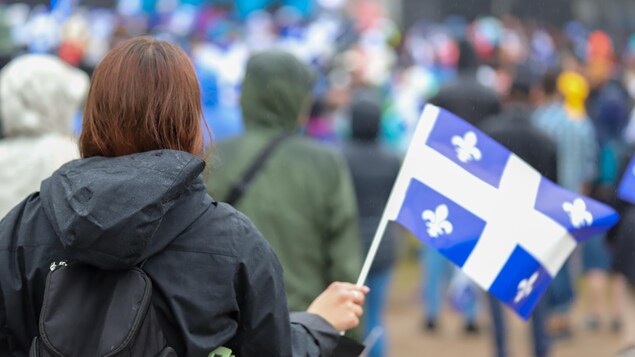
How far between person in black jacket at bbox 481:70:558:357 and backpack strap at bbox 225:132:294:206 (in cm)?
312

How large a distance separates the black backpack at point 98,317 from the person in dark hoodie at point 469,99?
5907 millimetres

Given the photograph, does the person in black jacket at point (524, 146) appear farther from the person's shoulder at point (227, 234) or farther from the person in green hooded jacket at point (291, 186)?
the person's shoulder at point (227, 234)

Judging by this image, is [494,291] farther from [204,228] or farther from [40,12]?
[40,12]

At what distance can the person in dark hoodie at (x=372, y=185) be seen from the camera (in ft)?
21.9

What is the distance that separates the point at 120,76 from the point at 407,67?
1376cm

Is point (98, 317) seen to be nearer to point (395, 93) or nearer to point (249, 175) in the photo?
point (249, 175)

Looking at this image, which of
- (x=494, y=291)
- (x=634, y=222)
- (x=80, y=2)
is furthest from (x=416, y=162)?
(x=80, y=2)

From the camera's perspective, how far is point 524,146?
708 centimetres

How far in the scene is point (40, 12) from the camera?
13.2m

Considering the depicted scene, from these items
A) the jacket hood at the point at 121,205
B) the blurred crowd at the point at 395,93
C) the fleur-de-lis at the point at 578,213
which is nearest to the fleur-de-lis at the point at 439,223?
the fleur-de-lis at the point at 578,213

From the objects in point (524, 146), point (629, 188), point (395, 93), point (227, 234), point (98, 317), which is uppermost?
point (227, 234)

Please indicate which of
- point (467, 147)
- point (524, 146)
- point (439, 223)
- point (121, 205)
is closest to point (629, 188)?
point (467, 147)

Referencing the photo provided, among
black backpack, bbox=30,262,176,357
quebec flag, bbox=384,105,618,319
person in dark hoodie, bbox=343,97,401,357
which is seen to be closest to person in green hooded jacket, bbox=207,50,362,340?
quebec flag, bbox=384,105,618,319

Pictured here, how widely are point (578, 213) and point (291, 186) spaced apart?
3.93 feet
